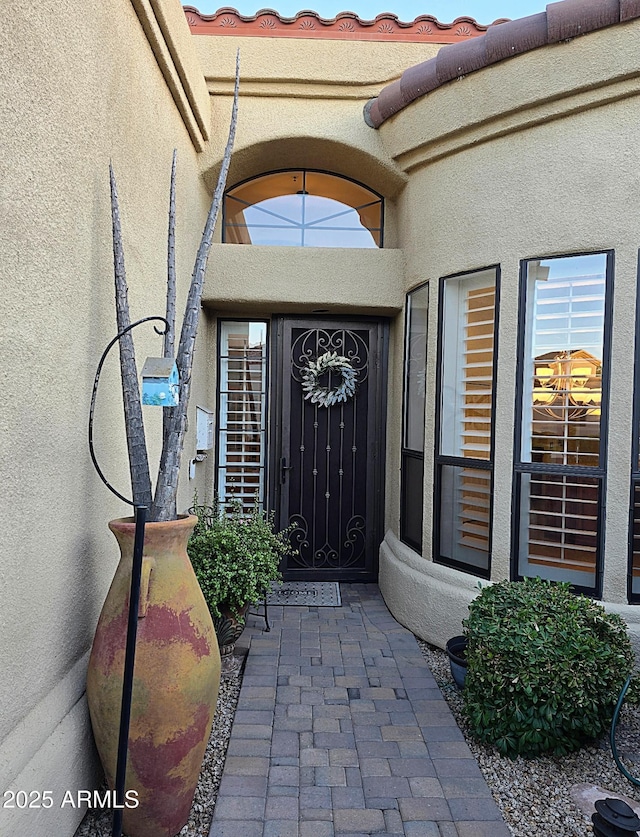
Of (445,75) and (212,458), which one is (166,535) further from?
(445,75)

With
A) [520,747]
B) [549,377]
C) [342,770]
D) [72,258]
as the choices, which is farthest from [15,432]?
[549,377]

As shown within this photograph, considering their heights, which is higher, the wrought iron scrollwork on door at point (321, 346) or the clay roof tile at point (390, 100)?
the clay roof tile at point (390, 100)

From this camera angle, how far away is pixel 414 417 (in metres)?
4.93

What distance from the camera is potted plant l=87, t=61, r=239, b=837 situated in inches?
86.4

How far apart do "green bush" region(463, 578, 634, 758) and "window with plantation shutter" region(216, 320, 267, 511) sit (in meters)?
3.05

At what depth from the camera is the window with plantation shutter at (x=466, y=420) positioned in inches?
161

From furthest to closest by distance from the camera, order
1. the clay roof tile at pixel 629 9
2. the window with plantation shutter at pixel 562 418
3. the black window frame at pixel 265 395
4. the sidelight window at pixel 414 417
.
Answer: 1. the black window frame at pixel 265 395
2. the sidelight window at pixel 414 417
3. the window with plantation shutter at pixel 562 418
4. the clay roof tile at pixel 629 9

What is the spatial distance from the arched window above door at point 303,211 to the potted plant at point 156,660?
10.6ft

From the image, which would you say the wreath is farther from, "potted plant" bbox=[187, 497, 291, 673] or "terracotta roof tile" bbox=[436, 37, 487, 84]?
"terracotta roof tile" bbox=[436, 37, 487, 84]

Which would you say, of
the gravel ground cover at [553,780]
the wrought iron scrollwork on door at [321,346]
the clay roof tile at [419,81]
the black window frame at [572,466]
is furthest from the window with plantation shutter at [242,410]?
the gravel ground cover at [553,780]

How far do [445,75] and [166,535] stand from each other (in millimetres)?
3714

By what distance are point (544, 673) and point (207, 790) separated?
1722 millimetres

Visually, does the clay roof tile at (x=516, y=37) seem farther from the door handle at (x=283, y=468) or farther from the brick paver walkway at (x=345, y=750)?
the brick paver walkway at (x=345, y=750)

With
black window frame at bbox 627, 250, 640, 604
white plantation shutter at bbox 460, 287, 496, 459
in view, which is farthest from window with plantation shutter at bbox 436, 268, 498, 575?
black window frame at bbox 627, 250, 640, 604
